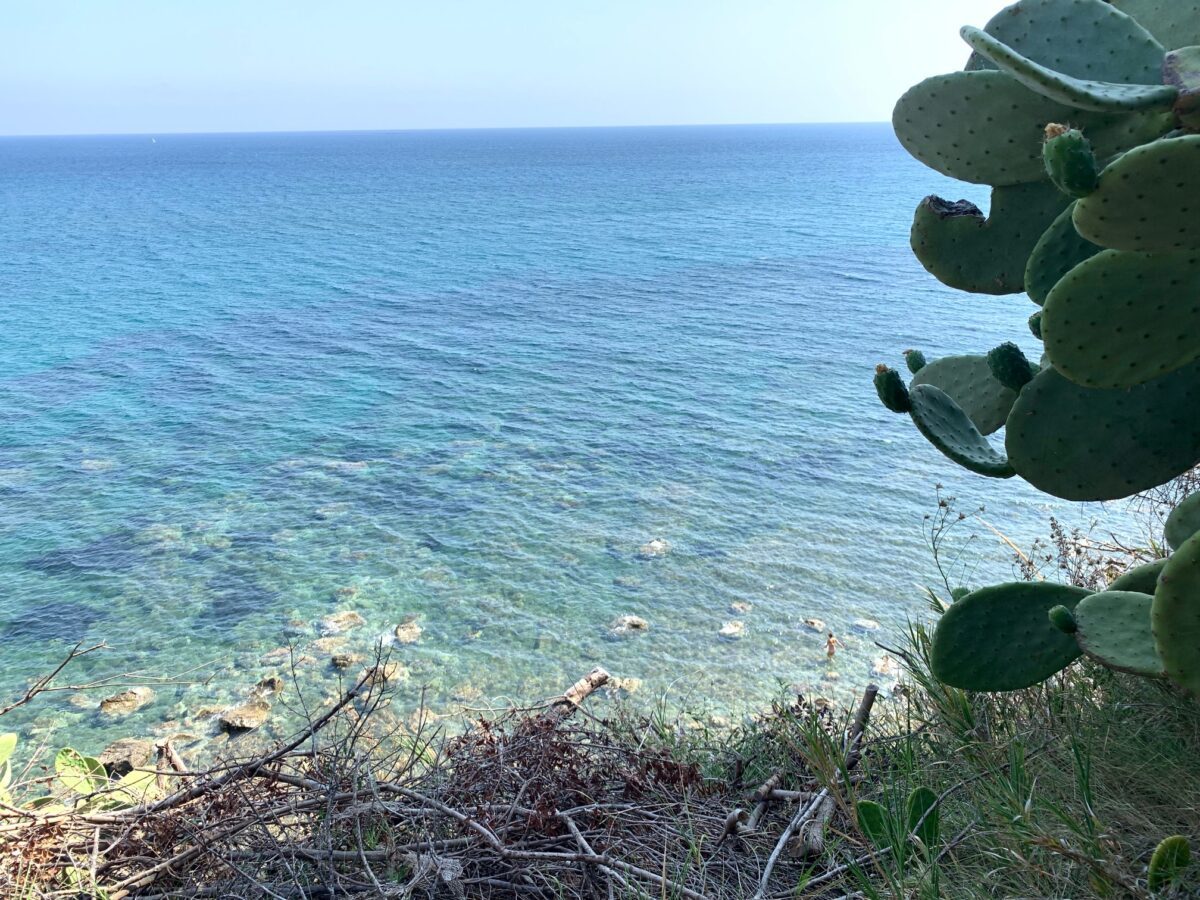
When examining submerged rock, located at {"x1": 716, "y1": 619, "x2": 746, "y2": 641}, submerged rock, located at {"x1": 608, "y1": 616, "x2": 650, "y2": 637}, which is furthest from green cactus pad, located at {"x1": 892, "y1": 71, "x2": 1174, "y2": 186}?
submerged rock, located at {"x1": 608, "y1": 616, "x2": 650, "y2": 637}

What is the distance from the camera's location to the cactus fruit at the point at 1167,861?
2.53 metres

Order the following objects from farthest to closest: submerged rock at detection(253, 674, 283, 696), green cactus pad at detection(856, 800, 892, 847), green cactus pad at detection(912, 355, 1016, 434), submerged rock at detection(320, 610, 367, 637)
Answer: submerged rock at detection(320, 610, 367, 637)
submerged rock at detection(253, 674, 283, 696)
green cactus pad at detection(912, 355, 1016, 434)
green cactus pad at detection(856, 800, 892, 847)

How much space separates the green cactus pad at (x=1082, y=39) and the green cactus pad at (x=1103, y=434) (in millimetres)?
988

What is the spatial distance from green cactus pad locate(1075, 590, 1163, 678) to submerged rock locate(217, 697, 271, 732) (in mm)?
8010

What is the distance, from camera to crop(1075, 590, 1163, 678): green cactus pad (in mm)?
2920

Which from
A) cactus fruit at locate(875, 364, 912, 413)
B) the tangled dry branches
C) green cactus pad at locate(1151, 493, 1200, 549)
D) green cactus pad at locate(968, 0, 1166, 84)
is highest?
green cactus pad at locate(968, 0, 1166, 84)

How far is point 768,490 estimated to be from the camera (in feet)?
50.3

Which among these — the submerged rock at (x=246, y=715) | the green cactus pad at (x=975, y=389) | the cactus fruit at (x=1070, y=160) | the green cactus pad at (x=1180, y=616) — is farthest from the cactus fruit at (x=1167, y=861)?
the submerged rock at (x=246, y=715)

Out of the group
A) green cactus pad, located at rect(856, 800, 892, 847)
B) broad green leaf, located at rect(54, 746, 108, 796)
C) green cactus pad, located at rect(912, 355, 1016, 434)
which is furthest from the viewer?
broad green leaf, located at rect(54, 746, 108, 796)

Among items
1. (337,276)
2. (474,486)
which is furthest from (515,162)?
(474,486)

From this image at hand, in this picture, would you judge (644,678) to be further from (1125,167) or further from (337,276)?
(337,276)

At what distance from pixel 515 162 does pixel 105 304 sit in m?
96.2

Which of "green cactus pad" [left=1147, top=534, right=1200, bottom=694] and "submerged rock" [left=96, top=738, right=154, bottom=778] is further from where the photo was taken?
"submerged rock" [left=96, top=738, right=154, bottom=778]

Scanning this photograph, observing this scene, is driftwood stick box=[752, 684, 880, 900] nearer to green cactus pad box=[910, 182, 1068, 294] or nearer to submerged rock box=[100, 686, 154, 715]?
green cactus pad box=[910, 182, 1068, 294]
